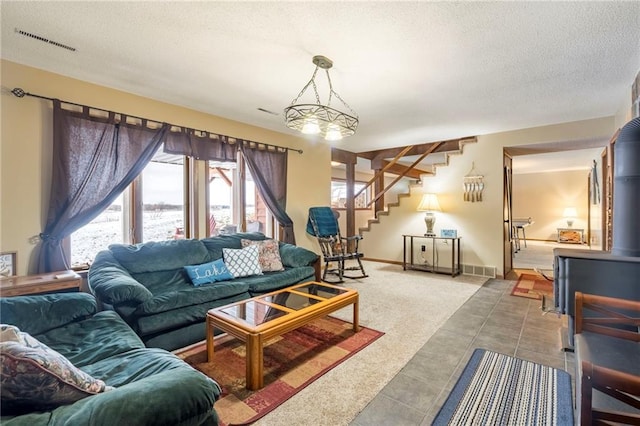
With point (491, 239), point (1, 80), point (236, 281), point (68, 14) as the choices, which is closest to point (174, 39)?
point (68, 14)

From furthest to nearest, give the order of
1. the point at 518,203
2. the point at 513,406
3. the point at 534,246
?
the point at 518,203 < the point at 534,246 < the point at 513,406

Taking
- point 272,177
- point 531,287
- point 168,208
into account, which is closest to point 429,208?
point 531,287

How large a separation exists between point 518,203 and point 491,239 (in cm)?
597

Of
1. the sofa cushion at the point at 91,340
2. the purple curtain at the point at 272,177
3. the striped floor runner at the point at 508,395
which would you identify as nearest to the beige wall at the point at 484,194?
the purple curtain at the point at 272,177

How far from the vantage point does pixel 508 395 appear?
1.81m

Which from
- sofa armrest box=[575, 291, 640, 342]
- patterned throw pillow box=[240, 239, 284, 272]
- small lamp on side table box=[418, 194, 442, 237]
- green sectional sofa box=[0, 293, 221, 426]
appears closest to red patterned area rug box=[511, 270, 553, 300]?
small lamp on side table box=[418, 194, 442, 237]

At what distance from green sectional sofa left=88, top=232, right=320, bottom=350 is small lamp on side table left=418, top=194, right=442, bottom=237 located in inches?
100

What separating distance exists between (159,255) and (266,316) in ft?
4.79

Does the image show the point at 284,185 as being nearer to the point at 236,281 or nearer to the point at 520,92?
the point at 236,281

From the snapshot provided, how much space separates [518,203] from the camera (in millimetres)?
9562

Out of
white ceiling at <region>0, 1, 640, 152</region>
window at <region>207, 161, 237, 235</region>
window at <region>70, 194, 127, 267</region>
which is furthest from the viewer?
window at <region>207, 161, 237, 235</region>

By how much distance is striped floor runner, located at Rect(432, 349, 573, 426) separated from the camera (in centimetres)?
162

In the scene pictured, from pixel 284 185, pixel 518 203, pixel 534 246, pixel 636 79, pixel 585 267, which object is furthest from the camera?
pixel 518 203

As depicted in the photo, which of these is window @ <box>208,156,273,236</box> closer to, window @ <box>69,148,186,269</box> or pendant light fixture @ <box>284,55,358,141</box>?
window @ <box>69,148,186,269</box>
